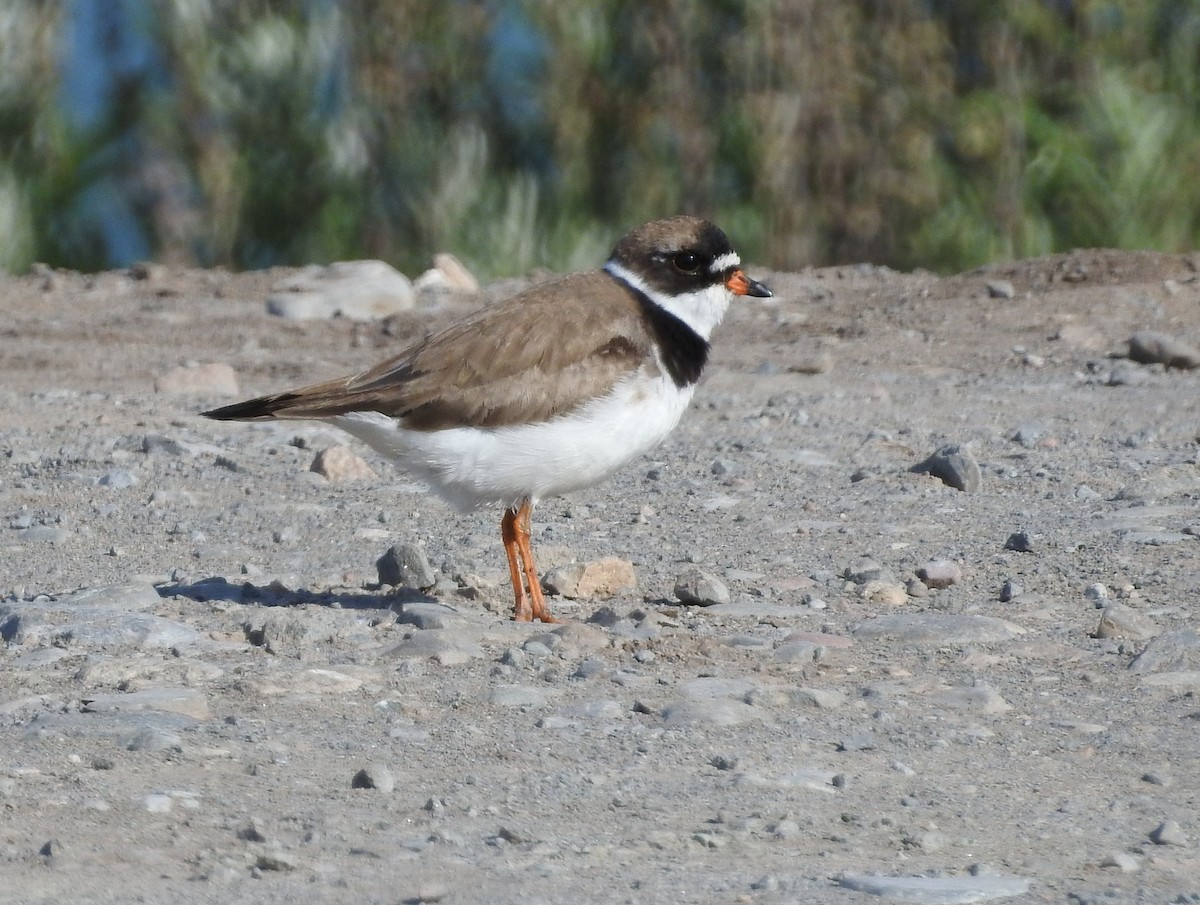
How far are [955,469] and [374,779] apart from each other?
4.07 meters

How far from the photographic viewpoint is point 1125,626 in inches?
219

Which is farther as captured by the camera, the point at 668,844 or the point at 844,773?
the point at 844,773


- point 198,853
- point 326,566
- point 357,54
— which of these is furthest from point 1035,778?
point 357,54

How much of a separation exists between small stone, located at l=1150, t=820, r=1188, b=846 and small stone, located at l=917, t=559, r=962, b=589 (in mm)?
2375

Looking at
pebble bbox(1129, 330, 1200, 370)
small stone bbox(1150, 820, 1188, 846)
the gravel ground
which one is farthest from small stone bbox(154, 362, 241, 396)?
Answer: small stone bbox(1150, 820, 1188, 846)

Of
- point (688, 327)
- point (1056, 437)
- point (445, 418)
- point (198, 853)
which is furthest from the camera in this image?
point (1056, 437)

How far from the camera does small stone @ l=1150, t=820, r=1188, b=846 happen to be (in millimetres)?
3842

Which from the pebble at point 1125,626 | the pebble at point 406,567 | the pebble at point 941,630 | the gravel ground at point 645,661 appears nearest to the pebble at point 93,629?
the gravel ground at point 645,661

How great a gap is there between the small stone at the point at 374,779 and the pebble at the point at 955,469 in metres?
3.98

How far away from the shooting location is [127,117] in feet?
45.5

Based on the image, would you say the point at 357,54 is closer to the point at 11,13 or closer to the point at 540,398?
the point at 11,13

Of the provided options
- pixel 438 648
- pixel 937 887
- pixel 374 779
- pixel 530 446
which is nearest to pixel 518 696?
pixel 438 648

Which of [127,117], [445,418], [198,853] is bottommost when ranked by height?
[198,853]

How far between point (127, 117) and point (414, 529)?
784 cm
